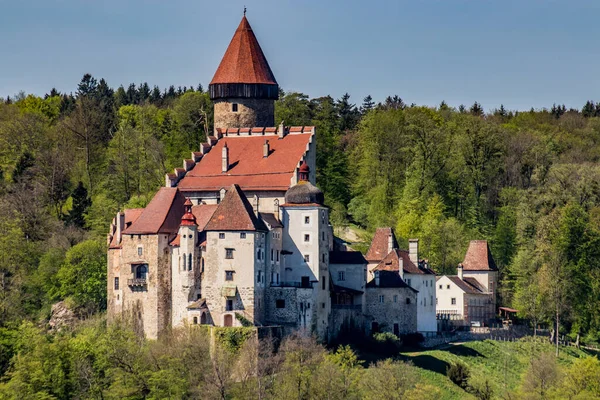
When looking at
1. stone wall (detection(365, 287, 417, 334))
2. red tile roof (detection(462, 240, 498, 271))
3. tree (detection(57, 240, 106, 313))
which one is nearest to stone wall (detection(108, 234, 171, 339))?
tree (detection(57, 240, 106, 313))

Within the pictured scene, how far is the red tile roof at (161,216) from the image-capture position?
3159 inches

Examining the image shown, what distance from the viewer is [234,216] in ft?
254

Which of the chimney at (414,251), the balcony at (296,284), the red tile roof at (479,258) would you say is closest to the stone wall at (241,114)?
the chimney at (414,251)

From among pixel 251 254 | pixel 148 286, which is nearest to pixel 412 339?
pixel 251 254

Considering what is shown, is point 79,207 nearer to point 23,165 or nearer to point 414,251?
point 23,165

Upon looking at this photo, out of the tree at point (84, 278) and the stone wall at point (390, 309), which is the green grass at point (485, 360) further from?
the tree at point (84, 278)

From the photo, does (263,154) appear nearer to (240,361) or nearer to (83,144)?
(240,361)

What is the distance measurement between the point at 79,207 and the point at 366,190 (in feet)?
73.8

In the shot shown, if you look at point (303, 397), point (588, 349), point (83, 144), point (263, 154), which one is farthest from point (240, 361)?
point (83, 144)

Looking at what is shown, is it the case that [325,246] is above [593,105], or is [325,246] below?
below

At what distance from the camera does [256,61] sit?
299ft

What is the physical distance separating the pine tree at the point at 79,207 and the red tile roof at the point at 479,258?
23.9 m

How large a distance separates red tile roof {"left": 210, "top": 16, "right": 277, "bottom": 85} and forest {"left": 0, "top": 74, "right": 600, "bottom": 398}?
10.5 metres

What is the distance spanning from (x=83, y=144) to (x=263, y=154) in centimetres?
2937
